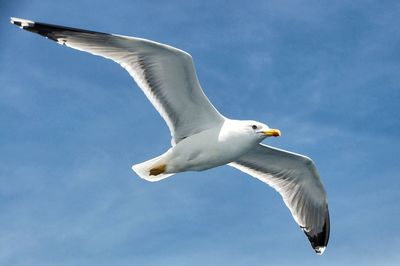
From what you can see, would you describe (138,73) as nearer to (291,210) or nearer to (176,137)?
(176,137)

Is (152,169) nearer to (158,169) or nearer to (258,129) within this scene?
(158,169)

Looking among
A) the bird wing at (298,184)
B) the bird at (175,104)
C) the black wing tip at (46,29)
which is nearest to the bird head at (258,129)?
the bird at (175,104)

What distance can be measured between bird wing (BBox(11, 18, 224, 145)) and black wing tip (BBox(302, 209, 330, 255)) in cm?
399

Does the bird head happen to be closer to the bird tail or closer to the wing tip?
the bird tail

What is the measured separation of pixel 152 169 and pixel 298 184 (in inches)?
138

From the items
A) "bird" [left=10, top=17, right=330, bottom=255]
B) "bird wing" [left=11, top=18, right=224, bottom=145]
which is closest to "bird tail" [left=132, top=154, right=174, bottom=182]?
"bird" [left=10, top=17, right=330, bottom=255]

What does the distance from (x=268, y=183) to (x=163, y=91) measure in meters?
3.69

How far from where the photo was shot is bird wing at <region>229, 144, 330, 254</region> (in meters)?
13.5

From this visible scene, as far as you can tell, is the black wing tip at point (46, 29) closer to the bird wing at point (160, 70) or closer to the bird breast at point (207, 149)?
the bird wing at point (160, 70)

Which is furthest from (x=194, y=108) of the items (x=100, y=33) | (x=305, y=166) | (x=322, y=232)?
(x=322, y=232)

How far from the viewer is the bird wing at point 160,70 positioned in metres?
10.7

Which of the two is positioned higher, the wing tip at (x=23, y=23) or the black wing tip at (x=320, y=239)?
the wing tip at (x=23, y=23)

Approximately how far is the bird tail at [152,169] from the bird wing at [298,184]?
232 centimetres

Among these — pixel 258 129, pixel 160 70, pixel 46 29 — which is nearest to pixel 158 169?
pixel 160 70
